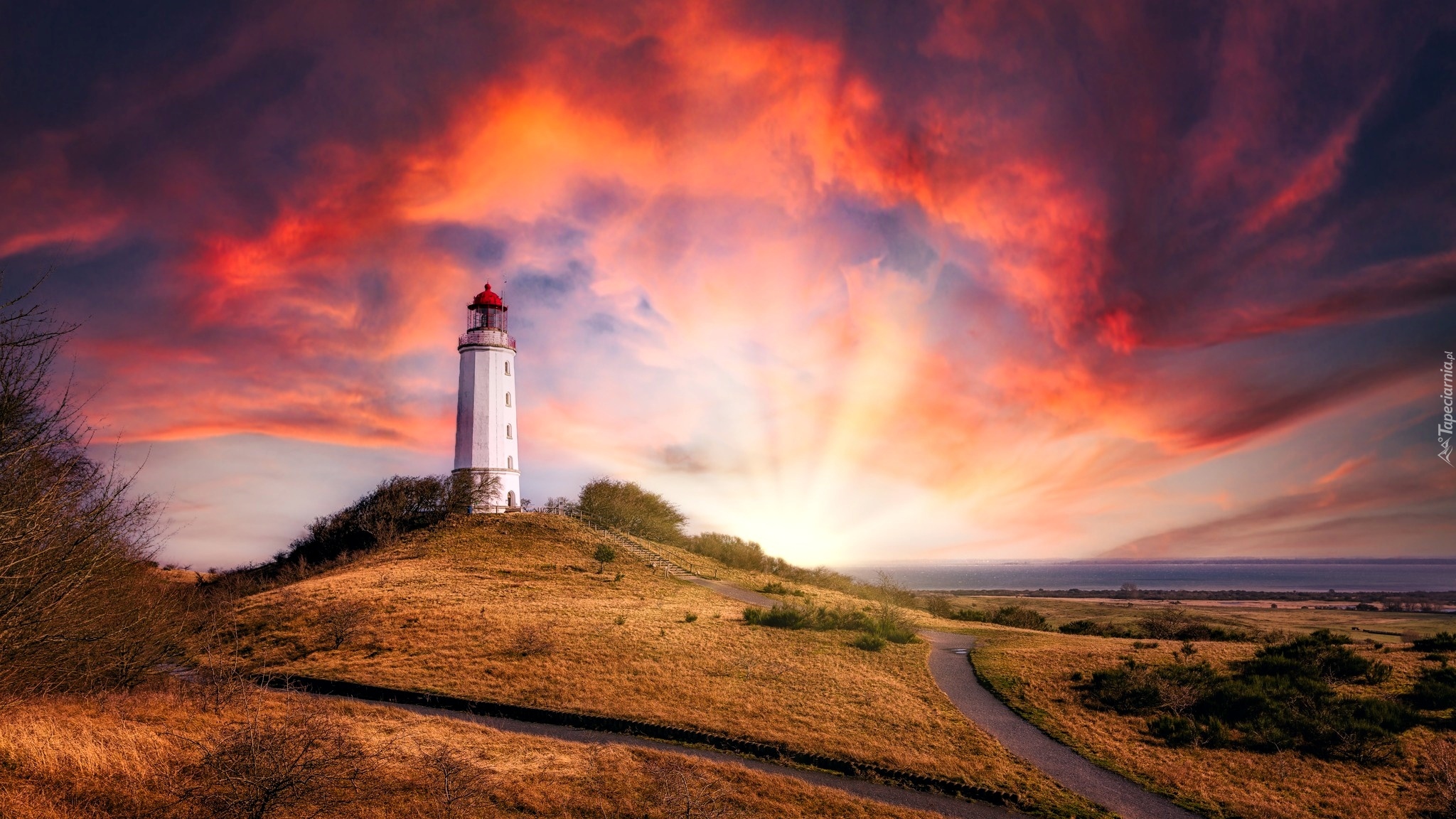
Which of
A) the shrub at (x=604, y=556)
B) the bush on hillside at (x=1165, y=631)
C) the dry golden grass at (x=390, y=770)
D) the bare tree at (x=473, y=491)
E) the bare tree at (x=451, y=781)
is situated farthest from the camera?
the bare tree at (x=473, y=491)

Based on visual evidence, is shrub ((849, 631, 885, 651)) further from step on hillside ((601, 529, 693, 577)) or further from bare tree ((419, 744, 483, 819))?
bare tree ((419, 744, 483, 819))

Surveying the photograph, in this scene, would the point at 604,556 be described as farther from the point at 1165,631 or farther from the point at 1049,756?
the point at 1165,631

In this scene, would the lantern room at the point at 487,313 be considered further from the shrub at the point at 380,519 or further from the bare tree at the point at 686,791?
the bare tree at the point at 686,791

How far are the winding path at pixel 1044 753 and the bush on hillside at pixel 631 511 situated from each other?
33.3 metres

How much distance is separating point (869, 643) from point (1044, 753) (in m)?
11.5

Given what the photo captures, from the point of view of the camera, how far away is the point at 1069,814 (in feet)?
40.4

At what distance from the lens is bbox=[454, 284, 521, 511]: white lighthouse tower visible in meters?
45.4

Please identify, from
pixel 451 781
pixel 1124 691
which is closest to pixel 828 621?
pixel 1124 691

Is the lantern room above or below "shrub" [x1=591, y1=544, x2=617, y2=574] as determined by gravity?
above

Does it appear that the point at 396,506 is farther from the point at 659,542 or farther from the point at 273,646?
the point at 273,646

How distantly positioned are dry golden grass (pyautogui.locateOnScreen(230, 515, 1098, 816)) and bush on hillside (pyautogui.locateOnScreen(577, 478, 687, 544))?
1812cm

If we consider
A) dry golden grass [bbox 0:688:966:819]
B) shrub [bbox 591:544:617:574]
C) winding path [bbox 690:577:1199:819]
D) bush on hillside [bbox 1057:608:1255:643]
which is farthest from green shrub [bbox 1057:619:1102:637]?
dry golden grass [bbox 0:688:966:819]

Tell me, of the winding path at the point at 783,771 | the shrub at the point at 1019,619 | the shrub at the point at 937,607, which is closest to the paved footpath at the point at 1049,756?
the winding path at the point at 783,771

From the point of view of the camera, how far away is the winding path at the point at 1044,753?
13.0 meters
